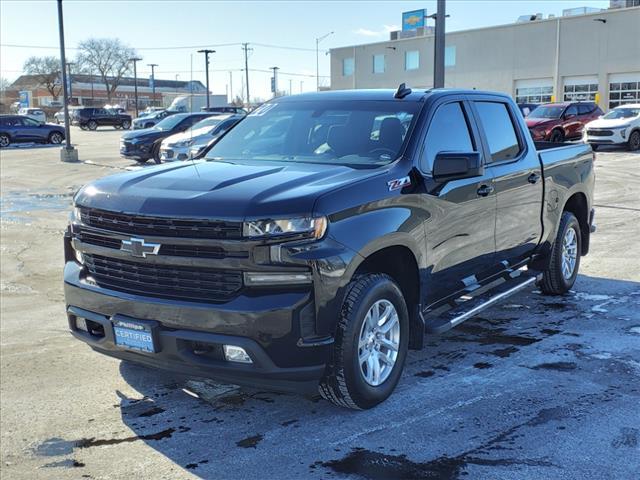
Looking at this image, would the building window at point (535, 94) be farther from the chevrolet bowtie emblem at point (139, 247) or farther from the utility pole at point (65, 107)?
the chevrolet bowtie emblem at point (139, 247)

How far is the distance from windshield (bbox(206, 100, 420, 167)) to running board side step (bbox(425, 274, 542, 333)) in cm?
116

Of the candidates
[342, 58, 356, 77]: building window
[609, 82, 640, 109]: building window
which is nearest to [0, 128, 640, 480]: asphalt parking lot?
[609, 82, 640, 109]: building window

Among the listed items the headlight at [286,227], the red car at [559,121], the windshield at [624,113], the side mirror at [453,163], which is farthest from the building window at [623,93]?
the headlight at [286,227]

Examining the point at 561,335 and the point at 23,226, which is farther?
the point at 23,226

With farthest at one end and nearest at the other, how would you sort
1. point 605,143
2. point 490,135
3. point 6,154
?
1. point 6,154
2. point 605,143
3. point 490,135

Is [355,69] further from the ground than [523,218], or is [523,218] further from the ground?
[355,69]

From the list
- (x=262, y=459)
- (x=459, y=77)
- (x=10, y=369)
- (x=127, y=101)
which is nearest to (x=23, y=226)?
(x=10, y=369)

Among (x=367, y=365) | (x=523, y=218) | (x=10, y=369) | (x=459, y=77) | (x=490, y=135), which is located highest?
(x=459, y=77)

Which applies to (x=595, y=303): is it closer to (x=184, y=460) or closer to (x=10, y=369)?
(x=184, y=460)

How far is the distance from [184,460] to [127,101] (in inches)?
4485

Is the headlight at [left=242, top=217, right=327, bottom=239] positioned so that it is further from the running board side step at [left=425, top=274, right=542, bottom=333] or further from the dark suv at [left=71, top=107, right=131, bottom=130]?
the dark suv at [left=71, top=107, right=131, bottom=130]

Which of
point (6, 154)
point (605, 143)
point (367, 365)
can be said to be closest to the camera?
point (367, 365)

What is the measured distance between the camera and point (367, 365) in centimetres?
414

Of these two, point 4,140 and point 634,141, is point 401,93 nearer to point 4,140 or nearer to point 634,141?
point 634,141
